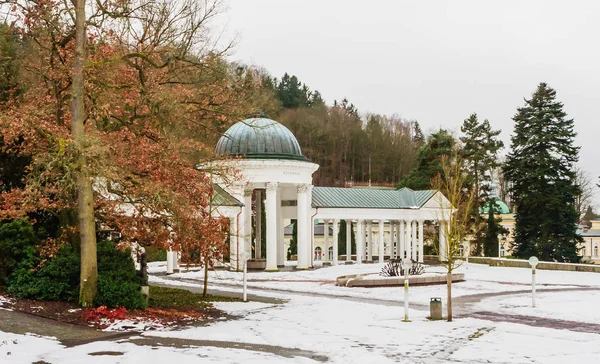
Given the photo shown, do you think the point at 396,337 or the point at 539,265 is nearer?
the point at 396,337

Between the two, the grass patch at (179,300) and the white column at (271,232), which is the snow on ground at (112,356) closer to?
the grass patch at (179,300)

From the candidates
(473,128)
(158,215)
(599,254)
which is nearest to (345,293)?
(158,215)

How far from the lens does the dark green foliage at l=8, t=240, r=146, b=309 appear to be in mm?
20031

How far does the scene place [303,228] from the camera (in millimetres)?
48281

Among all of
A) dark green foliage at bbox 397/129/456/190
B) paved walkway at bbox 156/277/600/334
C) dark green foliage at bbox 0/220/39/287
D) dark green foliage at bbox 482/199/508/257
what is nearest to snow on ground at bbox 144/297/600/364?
paved walkway at bbox 156/277/600/334

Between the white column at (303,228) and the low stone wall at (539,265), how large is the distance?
1746 centimetres

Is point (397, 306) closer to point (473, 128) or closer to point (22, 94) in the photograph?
point (22, 94)

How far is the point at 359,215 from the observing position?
180 feet

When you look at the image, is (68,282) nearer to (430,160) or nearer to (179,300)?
(179,300)

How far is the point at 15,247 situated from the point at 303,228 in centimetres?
2843

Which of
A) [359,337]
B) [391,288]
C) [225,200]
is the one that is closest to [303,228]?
[225,200]

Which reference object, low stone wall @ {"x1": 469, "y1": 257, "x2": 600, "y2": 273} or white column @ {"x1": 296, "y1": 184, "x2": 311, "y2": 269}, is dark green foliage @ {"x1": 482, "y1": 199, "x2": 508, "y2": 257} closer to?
low stone wall @ {"x1": 469, "y1": 257, "x2": 600, "y2": 273}

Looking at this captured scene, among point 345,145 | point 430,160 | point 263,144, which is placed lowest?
point 263,144

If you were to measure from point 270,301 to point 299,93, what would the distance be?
80383mm
